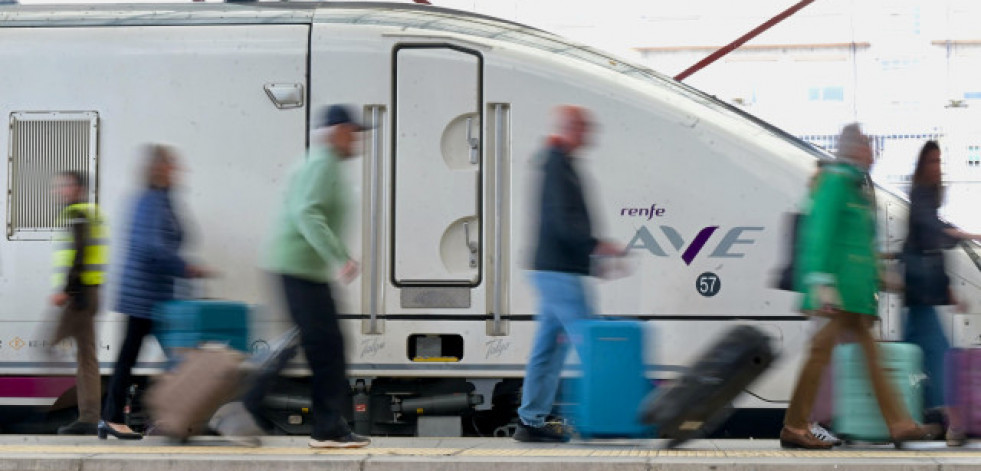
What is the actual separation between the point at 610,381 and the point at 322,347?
1.43m

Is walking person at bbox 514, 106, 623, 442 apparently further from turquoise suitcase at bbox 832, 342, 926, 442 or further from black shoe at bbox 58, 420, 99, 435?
black shoe at bbox 58, 420, 99, 435

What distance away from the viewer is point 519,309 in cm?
912

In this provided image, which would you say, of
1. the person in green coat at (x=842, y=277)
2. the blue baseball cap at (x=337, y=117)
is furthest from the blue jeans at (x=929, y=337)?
the blue baseball cap at (x=337, y=117)

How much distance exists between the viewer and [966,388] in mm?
7266

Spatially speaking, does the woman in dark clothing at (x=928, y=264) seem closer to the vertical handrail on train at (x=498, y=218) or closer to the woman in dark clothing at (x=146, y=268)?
the vertical handrail on train at (x=498, y=218)

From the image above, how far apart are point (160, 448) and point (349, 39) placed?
11.2 feet

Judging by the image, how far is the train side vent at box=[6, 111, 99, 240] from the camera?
9.38 metres

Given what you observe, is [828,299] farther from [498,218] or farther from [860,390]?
[498,218]

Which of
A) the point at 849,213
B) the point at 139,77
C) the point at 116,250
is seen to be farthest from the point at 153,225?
the point at 849,213

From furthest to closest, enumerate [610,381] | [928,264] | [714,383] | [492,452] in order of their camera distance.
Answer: [928,264] < [610,381] < [492,452] < [714,383]

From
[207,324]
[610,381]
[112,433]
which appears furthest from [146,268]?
[610,381]

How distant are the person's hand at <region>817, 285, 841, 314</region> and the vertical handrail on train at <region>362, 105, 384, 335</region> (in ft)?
10.8

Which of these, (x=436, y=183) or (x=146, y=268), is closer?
(x=146, y=268)

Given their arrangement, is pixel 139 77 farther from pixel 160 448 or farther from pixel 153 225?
pixel 160 448
